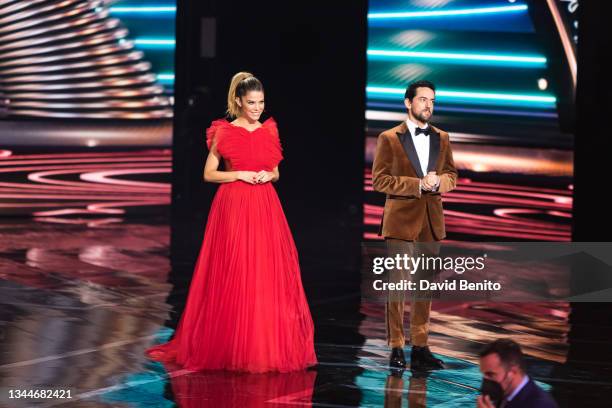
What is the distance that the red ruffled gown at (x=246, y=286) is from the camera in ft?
19.9

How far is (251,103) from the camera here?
20.4 feet

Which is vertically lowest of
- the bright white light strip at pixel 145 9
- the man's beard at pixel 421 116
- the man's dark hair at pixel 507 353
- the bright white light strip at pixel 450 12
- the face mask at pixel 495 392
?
the face mask at pixel 495 392

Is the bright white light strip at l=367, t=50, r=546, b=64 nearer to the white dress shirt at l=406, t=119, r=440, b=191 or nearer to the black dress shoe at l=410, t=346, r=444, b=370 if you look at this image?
the white dress shirt at l=406, t=119, r=440, b=191

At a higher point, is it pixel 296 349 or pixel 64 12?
pixel 64 12

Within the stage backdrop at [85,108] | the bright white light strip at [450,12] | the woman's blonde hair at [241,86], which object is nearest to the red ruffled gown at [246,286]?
the woman's blonde hair at [241,86]

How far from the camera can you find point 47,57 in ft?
43.7

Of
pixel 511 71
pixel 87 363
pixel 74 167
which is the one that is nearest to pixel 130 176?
pixel 74 167

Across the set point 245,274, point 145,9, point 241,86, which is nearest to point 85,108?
point 145,9

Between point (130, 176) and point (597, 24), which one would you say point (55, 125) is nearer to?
point (130, 176)

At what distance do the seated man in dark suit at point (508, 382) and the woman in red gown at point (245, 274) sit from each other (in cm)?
265

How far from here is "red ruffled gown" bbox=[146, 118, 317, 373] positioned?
6.08 metres

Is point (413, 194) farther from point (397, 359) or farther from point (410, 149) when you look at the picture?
point (397, 359)

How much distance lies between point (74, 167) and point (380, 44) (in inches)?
150

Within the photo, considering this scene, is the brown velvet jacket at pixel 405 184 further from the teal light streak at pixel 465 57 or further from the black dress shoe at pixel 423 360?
the teal light streak at pixel 465 57
